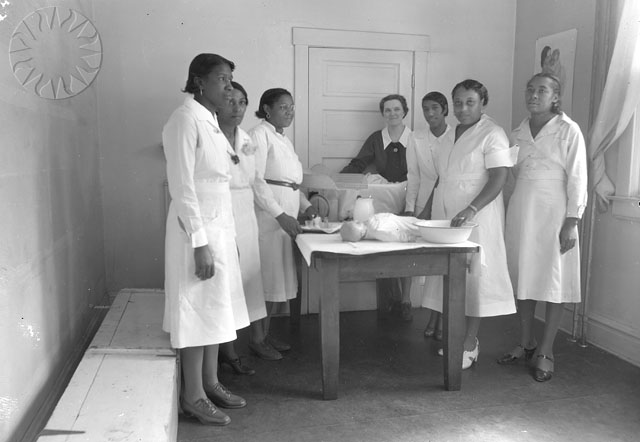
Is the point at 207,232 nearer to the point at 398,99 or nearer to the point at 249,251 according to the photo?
the point at 249,251

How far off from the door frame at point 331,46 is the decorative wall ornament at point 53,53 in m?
1.47

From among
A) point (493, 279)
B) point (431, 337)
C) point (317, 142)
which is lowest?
point (431, 337)

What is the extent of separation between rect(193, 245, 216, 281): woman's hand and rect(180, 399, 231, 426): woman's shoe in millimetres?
637

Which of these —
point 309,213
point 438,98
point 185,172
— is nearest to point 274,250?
point 309,213

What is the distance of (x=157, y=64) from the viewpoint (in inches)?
159

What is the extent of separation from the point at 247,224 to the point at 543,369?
1.86 meters

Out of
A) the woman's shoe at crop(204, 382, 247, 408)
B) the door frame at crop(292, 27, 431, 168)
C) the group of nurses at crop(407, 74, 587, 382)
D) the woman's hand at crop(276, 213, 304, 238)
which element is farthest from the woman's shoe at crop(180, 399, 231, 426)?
the door frame at crop(292, 27, 431, 168)

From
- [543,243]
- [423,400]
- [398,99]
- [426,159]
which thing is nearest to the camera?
[423,400]

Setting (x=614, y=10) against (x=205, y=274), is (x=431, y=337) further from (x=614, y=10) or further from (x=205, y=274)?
(x=614, y=10)

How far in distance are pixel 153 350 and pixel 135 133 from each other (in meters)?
2.04

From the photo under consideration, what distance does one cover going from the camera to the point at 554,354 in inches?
138

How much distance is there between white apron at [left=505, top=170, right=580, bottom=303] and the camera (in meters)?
3.16

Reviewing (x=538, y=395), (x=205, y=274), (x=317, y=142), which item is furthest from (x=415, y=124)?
(x=205, y=274)

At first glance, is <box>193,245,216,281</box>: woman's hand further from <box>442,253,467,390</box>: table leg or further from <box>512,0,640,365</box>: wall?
<box>512,0,640,365</box>: wall
